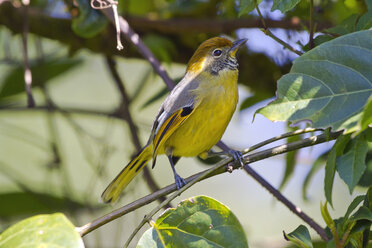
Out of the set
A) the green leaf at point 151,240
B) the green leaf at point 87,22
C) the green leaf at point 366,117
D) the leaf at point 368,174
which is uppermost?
the green leaf at point 87,22

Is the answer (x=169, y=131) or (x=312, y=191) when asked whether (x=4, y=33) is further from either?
(x=312, y=191)

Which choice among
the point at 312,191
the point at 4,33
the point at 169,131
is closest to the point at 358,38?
the point at 169,131

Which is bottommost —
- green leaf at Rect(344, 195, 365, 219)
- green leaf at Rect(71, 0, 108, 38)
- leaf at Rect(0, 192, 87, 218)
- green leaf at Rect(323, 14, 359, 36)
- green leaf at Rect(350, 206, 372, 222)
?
green leaf at Rect(350, 206, 372, 222)

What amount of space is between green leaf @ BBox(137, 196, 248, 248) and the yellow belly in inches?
44.1

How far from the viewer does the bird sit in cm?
303

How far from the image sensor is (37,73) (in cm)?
414

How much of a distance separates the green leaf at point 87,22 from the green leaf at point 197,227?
1510 millimetres

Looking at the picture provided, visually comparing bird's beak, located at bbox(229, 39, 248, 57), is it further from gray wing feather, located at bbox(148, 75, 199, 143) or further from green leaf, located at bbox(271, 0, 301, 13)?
green leaf, located at bbox(271, 0, 301, 13)

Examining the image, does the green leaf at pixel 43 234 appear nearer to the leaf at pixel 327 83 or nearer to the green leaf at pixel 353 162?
the leaf at pixel 327 83

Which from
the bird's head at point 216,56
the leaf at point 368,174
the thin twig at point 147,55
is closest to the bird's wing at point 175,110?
the thin twig at point 147,55

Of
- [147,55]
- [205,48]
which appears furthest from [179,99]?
[205,48]

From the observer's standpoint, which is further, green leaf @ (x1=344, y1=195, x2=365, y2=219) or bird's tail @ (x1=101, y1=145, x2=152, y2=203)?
bird's tail @ (x1=101, y1=145, x2=152, y2=203)

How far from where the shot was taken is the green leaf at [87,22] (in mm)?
3051

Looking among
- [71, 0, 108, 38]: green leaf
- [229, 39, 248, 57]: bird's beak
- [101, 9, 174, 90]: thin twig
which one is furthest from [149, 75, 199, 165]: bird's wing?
[71, 0, 108, 38]: green leaf
